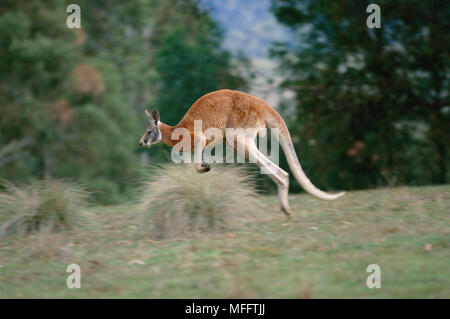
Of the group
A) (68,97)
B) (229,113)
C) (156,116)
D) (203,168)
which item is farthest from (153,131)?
(68,97)

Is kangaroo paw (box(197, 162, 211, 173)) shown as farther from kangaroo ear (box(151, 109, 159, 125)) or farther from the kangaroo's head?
kangaroo ear (box(151, 109, 159, 125))

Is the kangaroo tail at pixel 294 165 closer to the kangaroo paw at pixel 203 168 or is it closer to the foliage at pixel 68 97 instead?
the kangaroo paw at pixel 203 168

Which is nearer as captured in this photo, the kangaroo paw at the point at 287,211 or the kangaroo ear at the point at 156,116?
the kangaroo paw at the point at 287,211

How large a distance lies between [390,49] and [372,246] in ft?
42.2

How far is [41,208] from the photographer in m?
7.68

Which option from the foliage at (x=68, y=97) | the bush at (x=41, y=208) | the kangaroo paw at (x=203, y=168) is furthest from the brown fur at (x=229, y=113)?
the foliage at (x=68, y=97)

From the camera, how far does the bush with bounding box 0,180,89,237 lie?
764cm

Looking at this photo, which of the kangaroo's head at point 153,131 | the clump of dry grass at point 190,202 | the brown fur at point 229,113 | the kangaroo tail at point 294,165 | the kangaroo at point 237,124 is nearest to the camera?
the clump of dry grass at point 190,202

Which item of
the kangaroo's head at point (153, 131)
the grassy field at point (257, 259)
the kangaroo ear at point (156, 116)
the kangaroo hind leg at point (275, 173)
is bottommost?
the grassy field at point (257, 259)

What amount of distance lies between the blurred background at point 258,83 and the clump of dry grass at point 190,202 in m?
5.02

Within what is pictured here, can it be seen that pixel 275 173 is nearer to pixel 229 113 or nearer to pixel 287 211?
pixel 287 211

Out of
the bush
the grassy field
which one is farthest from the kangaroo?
the bush

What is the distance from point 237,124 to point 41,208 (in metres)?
2.94

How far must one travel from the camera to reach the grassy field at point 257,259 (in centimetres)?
494
